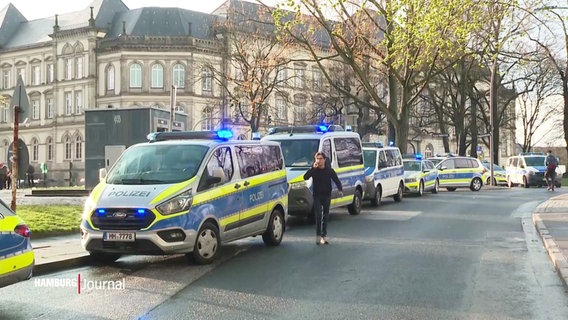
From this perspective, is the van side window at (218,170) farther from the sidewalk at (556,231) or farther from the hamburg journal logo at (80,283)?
the sidewalk at (556,231)

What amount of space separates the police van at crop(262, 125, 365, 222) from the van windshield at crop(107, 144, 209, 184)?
4830 mm

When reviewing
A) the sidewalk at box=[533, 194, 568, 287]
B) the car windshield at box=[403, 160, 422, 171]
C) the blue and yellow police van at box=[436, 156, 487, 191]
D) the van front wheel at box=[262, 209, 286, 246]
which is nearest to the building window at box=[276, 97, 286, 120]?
the blue and yellow police van at box=[436, 156, 487, 191]

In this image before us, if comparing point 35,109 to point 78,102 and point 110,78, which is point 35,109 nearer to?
point 78,102

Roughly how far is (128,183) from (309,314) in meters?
3.99

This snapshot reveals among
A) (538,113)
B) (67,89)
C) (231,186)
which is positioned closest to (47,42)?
(67,89)

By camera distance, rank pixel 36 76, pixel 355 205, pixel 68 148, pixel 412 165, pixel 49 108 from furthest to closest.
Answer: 1. pixel 36 76
2. pixel 49 108
3. pixel 68 148
4. pixel 412 165
5. pixel 355 205

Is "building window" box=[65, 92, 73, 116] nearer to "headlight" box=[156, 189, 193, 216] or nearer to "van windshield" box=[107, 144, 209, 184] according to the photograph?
"van windshield" box=[107, 144, 209, 184]

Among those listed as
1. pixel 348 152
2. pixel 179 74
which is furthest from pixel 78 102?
pixel 348 152

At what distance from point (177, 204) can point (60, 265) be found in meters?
2.08

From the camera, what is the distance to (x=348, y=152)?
16625 mm

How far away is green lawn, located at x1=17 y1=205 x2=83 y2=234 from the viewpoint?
502 inches

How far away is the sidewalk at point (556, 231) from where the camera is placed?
8.68 metres

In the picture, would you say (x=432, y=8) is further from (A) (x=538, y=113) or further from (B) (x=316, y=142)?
(A) (x=538, y=113)

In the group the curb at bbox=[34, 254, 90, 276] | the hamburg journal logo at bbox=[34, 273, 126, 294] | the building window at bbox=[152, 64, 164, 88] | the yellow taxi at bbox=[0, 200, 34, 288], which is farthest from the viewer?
the building window at bbox=[152, 64, 164, 88]
